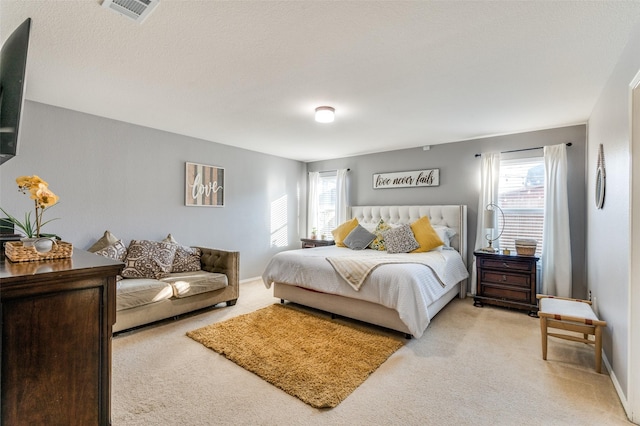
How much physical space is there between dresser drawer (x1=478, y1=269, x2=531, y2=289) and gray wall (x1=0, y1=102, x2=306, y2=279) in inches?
146

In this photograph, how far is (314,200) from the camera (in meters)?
6.46

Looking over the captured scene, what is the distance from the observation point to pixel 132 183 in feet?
13.1


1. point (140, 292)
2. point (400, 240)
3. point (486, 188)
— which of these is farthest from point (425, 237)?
point (140, 292)

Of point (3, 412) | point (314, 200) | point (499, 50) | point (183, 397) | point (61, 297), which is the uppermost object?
point (499, 50)

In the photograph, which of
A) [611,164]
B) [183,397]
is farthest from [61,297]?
[611,164]

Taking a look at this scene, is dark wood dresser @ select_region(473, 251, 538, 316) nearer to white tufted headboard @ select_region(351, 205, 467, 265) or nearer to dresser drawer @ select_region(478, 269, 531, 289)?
dresser drawer @ select_region(478, 269, 531, 289)

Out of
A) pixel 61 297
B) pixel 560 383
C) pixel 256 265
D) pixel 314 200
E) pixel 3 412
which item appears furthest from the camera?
pixel 314 200

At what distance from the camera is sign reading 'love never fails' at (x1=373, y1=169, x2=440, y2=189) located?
4969mm

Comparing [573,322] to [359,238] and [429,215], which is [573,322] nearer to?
[429,215]

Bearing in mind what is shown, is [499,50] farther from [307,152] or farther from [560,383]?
[307,152]

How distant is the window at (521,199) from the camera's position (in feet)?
13.5

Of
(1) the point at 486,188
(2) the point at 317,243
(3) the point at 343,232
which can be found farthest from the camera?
(2) the point at 317,243

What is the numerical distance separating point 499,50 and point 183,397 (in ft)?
10.8

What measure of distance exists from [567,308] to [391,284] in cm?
153
